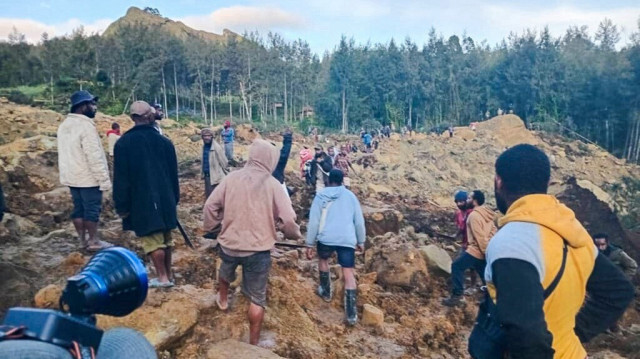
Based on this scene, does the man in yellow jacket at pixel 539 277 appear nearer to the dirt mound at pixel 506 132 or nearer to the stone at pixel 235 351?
the stone at pixel 235 351

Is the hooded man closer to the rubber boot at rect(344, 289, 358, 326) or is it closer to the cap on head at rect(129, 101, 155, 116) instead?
the cap on head at rect(129, 101, 155, 116)

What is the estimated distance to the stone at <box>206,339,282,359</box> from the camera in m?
3.56

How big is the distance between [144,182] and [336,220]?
1938mm

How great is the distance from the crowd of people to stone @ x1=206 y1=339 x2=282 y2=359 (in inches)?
9.7

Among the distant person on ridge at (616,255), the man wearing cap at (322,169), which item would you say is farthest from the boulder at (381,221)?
the distant person on ridge at (616,255)

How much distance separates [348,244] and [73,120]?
278cm

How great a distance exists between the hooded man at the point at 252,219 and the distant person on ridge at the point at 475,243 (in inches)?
104

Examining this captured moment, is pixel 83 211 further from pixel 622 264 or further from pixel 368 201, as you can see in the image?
pixel 368 201

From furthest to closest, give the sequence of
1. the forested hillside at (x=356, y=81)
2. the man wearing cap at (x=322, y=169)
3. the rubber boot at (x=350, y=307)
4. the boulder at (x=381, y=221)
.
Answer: the forested hillside at (x=356, y=81), the boulder at (x=381, y=221), the man wearing cap at (x=322, y=169), the rubber boot at (x=350, y=307)

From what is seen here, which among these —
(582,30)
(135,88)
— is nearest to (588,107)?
(582,30)

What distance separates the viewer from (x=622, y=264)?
20.1 ft

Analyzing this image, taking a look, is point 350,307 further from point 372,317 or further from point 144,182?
point 144,182

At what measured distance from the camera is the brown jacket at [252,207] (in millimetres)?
3775

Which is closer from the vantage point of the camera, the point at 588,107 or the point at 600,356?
the point at 600,356
